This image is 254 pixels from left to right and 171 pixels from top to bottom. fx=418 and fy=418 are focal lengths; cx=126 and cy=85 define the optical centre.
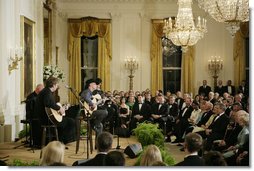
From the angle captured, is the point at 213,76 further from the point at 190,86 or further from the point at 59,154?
the point at 59,154

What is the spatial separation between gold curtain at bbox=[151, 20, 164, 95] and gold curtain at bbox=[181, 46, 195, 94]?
780 mm

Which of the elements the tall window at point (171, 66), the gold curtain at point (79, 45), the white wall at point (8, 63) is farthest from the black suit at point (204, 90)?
the white wall at point (8, 63)

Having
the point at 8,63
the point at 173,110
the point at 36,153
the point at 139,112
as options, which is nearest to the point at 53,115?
the point at 36,153

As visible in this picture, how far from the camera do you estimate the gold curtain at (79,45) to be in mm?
14312

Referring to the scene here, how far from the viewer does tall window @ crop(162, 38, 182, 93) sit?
14.3 meters

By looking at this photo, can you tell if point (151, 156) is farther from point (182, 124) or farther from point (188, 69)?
point (188, 69)

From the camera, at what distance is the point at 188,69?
14.1 m

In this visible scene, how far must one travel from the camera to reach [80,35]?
565 inches

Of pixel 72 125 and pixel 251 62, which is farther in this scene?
pixel 72 125

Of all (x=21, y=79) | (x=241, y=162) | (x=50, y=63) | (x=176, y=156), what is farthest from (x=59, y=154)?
(x=50, y=63)

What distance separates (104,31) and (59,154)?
34.7 feet

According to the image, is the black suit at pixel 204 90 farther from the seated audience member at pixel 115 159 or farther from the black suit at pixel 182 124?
the seated audience member at pixel 115 159

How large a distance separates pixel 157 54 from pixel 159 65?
386mm

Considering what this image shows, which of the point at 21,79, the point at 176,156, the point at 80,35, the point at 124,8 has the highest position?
the point at 124,8
